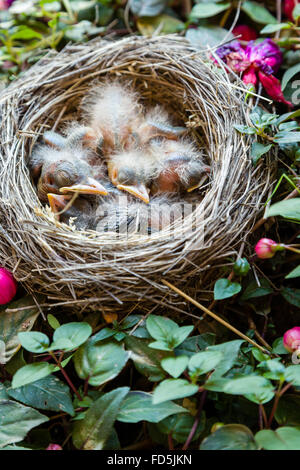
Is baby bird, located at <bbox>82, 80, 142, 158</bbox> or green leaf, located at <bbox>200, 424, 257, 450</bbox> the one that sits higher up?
baby bird, located at <bbox>82, 80, 142, 158</bbox>

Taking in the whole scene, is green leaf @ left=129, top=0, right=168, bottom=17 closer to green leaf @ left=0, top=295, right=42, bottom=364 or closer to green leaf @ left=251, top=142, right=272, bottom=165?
green leaf @ left=251, top=142, right=272, bottom=165

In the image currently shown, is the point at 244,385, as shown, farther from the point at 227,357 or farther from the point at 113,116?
the point at 113,116

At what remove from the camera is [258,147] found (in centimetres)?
113

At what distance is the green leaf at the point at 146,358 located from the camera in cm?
91

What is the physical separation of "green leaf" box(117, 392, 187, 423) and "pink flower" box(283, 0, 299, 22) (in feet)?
4.32

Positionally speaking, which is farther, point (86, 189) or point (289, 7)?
point (289, 7)

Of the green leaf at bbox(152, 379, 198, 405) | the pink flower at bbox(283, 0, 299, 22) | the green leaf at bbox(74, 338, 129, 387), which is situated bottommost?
the green leaf at bbox(74, 338, 129, 387)

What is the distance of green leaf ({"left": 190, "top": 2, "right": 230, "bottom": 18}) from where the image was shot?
1.52 meters

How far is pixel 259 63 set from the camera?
133 cm

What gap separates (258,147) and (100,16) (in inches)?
37.0

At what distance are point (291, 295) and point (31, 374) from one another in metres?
0.65

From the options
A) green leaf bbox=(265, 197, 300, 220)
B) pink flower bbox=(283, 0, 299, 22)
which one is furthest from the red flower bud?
green leaf bbox=(265, 197, 300, 220)

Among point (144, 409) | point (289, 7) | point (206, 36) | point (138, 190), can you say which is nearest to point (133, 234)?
point (138, 190)
